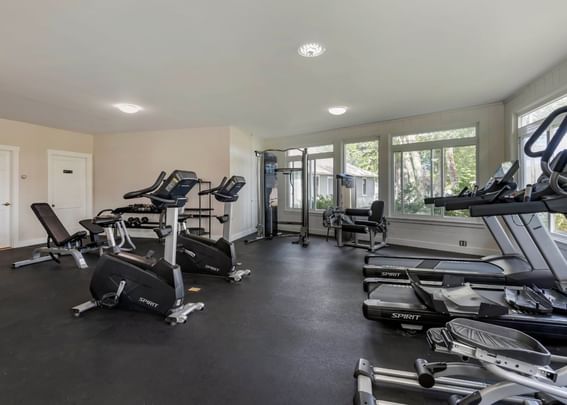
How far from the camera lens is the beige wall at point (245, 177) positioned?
21.9 ft

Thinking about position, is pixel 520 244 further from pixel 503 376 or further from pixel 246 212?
pixel 246 212

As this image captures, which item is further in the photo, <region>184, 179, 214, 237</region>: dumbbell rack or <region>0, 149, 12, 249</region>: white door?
<region>184, 179, 214, 237</region>: dumbbell rack

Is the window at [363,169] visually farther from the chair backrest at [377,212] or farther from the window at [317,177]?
the chair backrest at [377,212]

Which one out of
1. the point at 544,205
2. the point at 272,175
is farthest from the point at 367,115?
the point at 544,205

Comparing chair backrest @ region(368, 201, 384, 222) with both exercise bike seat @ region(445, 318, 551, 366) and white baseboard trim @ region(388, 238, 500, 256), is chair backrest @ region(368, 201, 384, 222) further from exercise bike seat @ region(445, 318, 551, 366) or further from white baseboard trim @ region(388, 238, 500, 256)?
exercise bike seat @ region(445, 318, 551, 366)

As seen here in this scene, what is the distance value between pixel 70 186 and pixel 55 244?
9.33ft

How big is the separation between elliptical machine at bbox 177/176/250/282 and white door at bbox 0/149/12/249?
4.47 metres

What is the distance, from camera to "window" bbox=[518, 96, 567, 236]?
12.2ft

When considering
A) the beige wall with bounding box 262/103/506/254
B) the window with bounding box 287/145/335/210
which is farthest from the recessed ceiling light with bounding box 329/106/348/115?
the window with bounding box 287/145/335/210

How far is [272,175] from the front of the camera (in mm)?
7176

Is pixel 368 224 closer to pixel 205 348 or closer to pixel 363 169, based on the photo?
pixel 363 169

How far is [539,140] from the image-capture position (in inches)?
156

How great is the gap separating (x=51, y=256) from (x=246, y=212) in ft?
13.2

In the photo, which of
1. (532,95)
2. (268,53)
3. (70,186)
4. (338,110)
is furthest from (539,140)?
(70,186)
